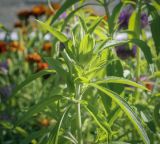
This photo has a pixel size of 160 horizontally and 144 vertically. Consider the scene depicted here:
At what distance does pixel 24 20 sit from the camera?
4086mm

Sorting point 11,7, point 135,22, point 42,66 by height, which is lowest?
point 42,66

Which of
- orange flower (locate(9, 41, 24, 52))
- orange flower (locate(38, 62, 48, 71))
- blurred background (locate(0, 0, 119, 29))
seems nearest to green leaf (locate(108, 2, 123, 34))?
orange flower (locate(38, 62, 48, 71))

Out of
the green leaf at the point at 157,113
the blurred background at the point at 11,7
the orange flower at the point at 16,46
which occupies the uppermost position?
the blurred background at the point at 11,7

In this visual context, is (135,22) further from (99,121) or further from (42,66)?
(42,66)

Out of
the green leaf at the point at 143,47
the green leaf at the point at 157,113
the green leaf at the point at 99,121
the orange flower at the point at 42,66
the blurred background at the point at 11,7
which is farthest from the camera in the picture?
the blurred background at the point at 11,7

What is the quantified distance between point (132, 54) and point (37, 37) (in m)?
1.56

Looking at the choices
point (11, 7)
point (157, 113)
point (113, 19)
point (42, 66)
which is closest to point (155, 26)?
point (113, 19)

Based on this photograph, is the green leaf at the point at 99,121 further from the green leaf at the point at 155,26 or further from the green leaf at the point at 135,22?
the green leaf at the point at 135,22

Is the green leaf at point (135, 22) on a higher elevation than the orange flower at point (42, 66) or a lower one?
higher

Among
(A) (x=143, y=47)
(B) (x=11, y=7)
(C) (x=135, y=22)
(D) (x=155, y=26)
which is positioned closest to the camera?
(A) (x=143, y=47)

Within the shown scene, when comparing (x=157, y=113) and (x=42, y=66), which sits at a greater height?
(x=42, y=66)

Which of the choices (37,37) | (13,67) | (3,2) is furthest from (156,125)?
(3,2)

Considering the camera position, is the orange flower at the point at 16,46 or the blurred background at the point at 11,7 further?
the blurred background at the point at 11,7

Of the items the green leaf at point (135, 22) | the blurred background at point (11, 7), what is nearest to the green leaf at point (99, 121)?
the green leaf at point (135, 22)
